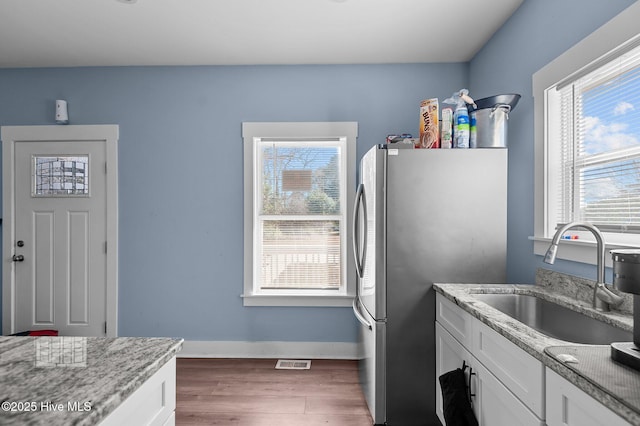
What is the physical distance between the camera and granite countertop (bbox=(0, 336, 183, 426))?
0.65m

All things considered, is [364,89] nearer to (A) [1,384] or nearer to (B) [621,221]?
(B) [621,221]

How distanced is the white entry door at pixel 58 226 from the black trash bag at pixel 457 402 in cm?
298

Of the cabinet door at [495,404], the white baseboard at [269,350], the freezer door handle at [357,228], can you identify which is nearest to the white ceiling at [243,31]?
the freezer door handle at [357,228]

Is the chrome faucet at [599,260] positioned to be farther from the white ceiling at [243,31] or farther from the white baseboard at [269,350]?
the white baseboard at [269,350]

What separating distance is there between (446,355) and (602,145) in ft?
4.32

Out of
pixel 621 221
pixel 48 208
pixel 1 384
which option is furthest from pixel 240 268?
pixel 621 221

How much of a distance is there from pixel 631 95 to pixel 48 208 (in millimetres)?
4234

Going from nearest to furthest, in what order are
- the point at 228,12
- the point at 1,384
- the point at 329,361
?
the point at 1,384, the point at 228,12, the point at 329,361

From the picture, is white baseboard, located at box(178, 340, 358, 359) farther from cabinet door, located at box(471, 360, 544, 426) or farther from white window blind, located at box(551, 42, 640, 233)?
white window blind, located at box(551, 42, 640, 233)

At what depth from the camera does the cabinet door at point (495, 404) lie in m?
1.18

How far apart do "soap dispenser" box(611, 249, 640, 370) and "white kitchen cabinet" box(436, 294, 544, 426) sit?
0.23 meters

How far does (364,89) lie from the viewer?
310cm

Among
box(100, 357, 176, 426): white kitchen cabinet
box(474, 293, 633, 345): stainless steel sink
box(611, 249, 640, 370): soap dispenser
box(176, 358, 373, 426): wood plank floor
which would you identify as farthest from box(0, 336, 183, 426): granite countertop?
box(474, 293, 633, 345): stainless steel sink

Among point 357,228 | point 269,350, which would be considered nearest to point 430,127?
point 357,228
